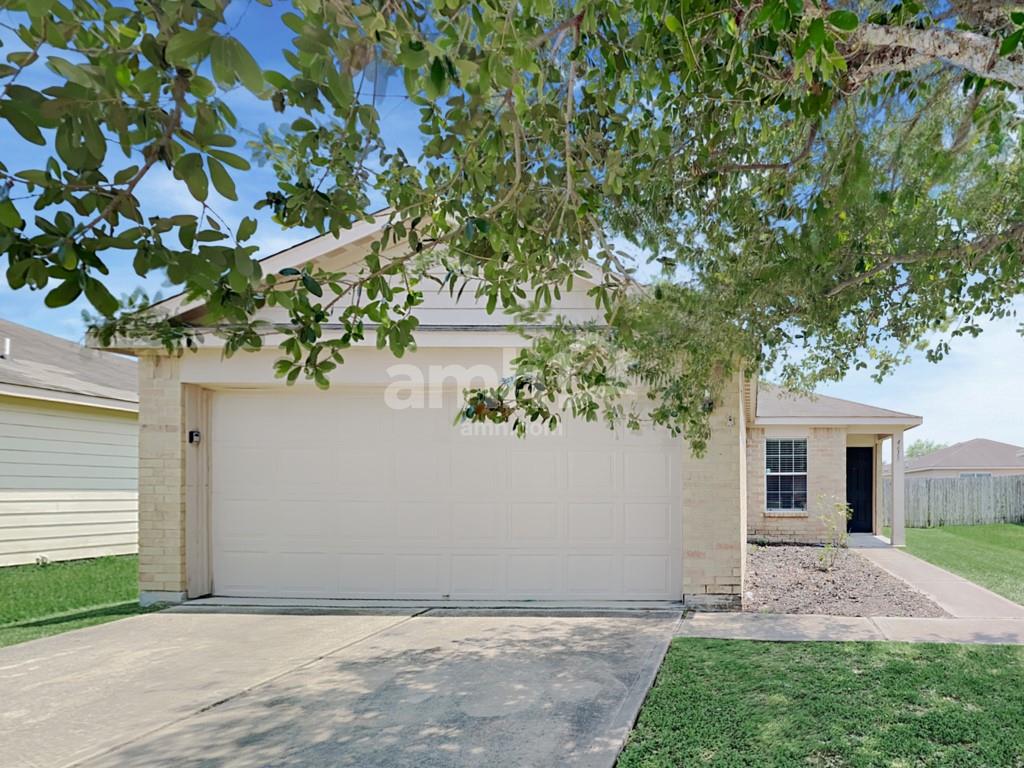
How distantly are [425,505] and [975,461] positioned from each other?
39438 mm

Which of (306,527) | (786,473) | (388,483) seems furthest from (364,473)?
(786,473)

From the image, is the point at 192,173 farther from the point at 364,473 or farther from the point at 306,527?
the point at 306,527

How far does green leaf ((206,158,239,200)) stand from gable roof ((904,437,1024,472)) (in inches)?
1734

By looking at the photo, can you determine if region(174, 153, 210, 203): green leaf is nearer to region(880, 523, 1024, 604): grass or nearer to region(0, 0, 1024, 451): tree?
region(0, 0, 1024, 451): tree

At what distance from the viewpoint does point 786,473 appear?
1748 centimetres

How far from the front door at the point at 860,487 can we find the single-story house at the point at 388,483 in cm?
1343

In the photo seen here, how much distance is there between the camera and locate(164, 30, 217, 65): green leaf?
1723mm

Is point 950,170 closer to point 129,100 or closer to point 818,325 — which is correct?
Result: point 818,325

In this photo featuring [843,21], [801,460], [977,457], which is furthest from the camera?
[977,457]

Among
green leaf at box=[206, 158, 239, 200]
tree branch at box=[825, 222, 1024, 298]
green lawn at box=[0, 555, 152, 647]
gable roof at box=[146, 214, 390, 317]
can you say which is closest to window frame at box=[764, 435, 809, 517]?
→ tree branch at box=[825, 222, 1024, 298]

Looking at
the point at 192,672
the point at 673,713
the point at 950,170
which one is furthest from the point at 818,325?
the point at 192,672

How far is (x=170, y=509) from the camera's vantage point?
8805 millimetres

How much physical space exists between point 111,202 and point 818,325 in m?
6.48

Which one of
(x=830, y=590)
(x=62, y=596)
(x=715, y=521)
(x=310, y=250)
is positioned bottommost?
(x=62, y=596)
